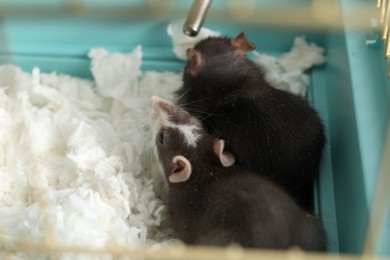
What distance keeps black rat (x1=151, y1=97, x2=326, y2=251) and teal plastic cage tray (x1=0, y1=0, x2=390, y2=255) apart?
177 mm

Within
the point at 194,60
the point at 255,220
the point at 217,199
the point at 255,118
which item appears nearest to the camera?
the point at 255,220

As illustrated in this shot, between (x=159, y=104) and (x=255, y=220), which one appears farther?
(x=159, y=104)

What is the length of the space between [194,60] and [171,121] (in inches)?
8.7

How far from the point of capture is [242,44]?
2.09m

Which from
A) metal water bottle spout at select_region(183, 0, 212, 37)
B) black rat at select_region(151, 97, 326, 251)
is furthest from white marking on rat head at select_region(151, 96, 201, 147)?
metal water bottle spout at select_region(183, 0, 212, 37)

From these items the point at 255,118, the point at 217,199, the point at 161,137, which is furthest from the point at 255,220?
the point at 161,137

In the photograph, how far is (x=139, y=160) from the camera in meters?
2.03

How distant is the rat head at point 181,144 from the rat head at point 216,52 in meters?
0.16

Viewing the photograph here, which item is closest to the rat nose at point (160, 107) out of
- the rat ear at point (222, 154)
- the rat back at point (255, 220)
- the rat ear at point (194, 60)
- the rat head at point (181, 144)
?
the rat head at point (181, 144)

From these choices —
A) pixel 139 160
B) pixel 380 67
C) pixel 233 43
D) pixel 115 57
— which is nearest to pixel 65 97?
pixel 115 57

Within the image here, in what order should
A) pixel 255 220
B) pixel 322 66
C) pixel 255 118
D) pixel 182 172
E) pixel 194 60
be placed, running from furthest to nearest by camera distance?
pixel 322 66, pixel 194 60, pixel 255 118, pixel 182 172, pixel 255 220

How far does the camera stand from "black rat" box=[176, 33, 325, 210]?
1791mm

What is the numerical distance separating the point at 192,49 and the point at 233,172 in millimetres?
500

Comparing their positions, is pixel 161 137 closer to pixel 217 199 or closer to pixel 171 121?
pixel 171 121
